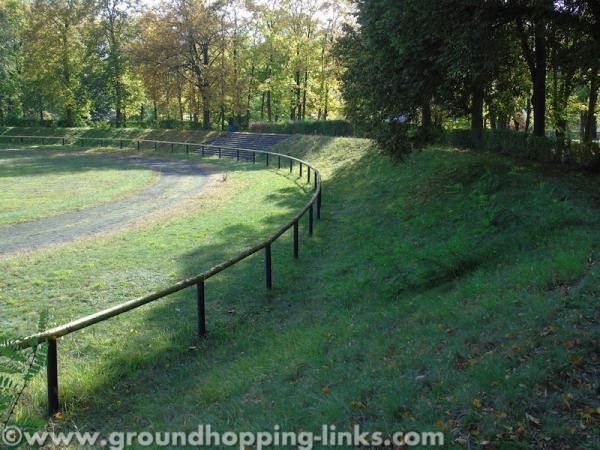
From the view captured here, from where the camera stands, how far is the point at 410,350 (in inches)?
231

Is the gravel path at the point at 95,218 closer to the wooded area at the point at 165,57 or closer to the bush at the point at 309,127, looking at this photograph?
the bush at the point at 309,127

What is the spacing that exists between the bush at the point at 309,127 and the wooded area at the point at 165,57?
3822 millimetres

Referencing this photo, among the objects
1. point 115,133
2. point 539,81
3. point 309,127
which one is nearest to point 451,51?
point 539,81

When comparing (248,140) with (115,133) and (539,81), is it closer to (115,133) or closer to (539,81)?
(115,133)

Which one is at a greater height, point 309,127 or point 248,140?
point 309,127

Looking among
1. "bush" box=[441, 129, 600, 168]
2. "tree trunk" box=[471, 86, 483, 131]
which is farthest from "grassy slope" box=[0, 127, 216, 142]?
"bush" box=[441, 129, 600, 168]

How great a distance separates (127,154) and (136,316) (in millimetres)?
37392

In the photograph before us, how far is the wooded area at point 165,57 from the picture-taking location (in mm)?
50812

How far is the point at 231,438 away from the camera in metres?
4.67

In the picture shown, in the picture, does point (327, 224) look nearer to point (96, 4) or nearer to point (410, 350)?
point (410, 350)

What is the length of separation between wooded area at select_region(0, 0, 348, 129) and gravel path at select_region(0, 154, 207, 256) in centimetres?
2594

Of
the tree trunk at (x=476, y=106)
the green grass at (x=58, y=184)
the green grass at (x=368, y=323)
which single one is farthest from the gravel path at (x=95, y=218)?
the tree trunk at (x=476, y=106)

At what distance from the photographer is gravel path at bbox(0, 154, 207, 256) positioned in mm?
13656

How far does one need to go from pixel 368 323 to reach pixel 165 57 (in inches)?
1897
